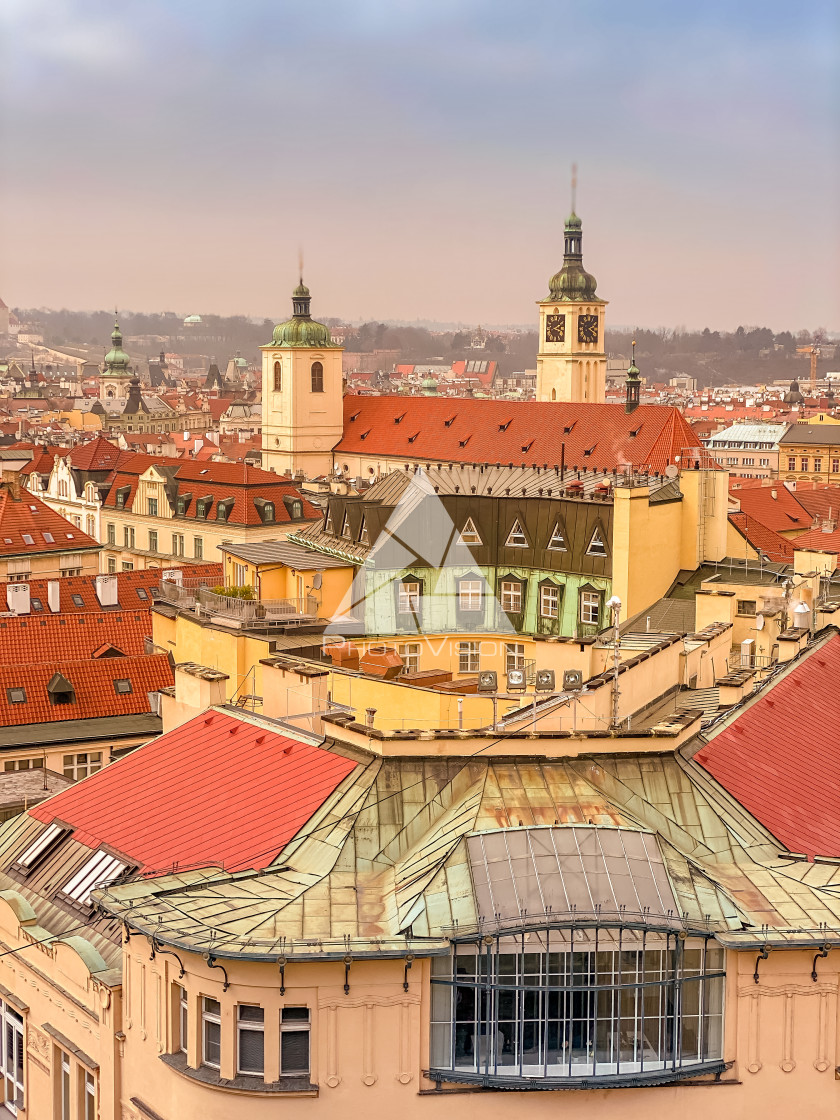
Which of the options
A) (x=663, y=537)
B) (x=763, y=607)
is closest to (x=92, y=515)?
(x=663, y=537)

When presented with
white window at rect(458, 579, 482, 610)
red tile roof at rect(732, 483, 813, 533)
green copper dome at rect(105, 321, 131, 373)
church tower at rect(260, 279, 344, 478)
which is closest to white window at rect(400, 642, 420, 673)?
white window at rect(458, 579, 482, 610)

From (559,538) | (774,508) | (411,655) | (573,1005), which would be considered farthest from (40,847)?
(774,508)

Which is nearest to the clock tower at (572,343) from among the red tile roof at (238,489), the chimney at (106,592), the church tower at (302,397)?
the church tower at (302,397)

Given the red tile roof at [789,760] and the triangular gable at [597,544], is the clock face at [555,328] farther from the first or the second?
the red tile roof at [789,760]

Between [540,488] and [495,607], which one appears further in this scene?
[540,488]

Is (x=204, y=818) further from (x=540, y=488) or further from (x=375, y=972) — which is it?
(x=540, y=488)
